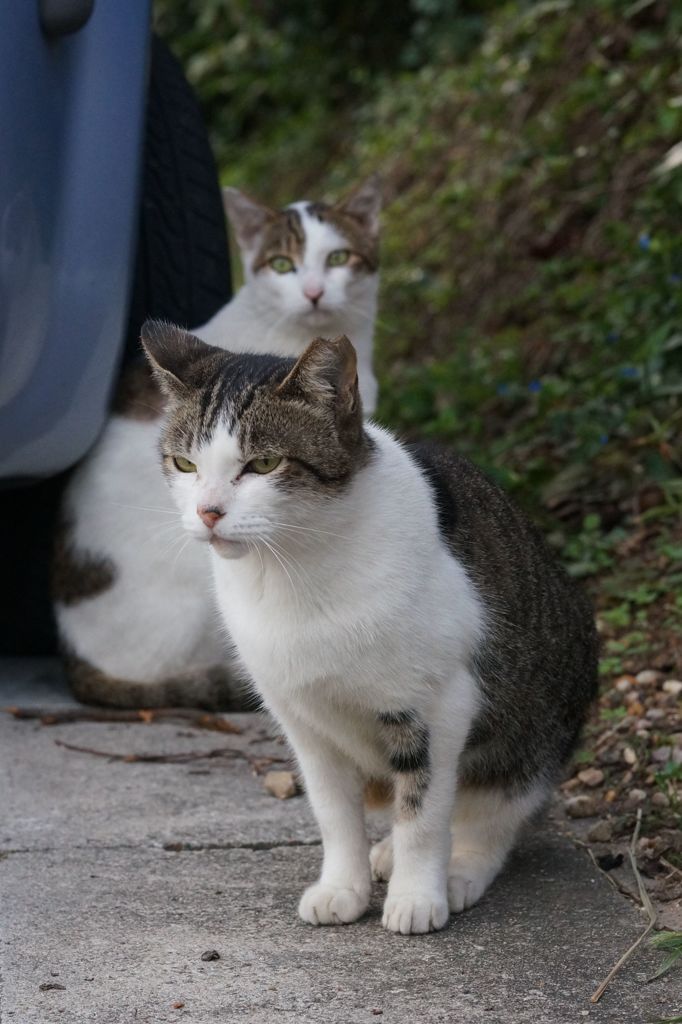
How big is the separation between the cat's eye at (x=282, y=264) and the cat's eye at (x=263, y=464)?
2186mm

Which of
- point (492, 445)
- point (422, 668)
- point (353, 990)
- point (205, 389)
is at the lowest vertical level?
point (492, 445)

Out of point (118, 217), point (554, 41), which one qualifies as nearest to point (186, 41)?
point (554, 41)

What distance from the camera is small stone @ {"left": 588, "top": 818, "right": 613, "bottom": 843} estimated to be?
2.88 meters

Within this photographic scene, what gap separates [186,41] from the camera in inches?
471

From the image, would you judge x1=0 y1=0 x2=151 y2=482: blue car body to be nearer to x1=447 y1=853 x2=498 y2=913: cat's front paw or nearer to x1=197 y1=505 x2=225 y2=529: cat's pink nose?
x1=197 y1=505 x2=225 y2=529: cat's pink nose

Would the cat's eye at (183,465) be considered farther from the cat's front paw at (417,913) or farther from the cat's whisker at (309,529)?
the cat's front paw at (417,913)

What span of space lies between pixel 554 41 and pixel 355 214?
3.13 m

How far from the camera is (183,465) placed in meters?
2.57

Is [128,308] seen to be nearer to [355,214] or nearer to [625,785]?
Answer: [355,214]

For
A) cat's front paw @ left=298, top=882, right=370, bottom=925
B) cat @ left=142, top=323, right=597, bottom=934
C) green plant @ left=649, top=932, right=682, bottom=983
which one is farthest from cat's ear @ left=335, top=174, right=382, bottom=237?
green plant @ left=649, top=932, right=682, bottom=983

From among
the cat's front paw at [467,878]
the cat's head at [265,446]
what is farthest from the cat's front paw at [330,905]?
the cat's head at [265,446]

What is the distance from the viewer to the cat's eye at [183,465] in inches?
101

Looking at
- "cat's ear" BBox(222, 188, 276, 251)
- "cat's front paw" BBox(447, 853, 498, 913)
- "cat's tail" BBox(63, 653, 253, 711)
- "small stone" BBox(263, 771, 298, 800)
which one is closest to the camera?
"cat's front paw" BBox(447, 853, 498, 913)

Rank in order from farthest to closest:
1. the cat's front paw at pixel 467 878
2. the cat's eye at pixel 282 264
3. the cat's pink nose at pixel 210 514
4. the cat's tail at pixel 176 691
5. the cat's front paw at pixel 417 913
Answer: the cat's eye at pixel 282 264 → the cat's tail at pixel 176 691 → the cat's front paw at pixel 467 878 → the cat's front paw at pixel 417 913 → the cat's pink nose at pixel 210 514
